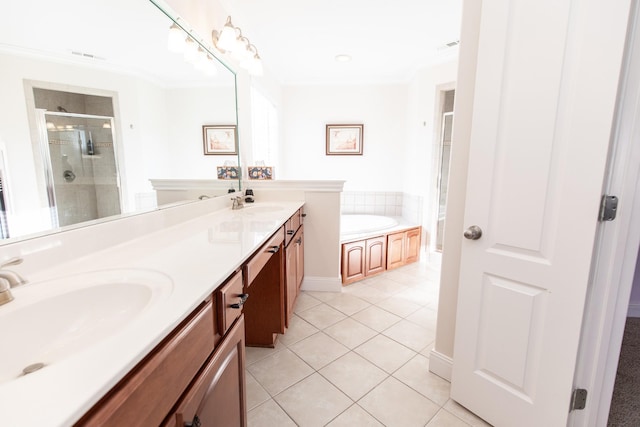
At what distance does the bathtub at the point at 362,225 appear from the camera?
3102mm

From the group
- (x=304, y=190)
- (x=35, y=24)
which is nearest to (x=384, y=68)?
(x=304, y=190)

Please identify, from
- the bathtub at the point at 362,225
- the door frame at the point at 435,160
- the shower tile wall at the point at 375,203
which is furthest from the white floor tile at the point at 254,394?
the shower tile wall at the point at 375,203

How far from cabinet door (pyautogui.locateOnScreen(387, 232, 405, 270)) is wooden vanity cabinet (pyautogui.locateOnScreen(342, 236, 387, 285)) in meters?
0.07

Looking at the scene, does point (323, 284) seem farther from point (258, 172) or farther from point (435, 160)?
point (435, 160)

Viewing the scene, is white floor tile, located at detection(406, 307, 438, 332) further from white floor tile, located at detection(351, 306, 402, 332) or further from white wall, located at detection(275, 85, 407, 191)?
white wall, located at detection(275, 85, 407, 191)

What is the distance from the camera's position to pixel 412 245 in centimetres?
361

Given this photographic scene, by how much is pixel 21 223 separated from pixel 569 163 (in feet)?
5.79

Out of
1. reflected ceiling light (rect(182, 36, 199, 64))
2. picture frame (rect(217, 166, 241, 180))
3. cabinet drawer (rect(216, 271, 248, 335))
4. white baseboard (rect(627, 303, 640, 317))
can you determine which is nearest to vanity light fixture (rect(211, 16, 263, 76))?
reflected ceiling light (rect(182, 36, 199, 64))

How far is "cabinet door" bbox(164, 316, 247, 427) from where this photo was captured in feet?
2.24

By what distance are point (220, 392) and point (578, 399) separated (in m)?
1.33

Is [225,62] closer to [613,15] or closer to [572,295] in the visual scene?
[613,15]

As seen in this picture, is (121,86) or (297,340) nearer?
(121,86)

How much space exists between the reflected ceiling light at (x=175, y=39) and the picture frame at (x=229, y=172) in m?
0.76

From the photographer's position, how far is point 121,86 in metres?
1.19
